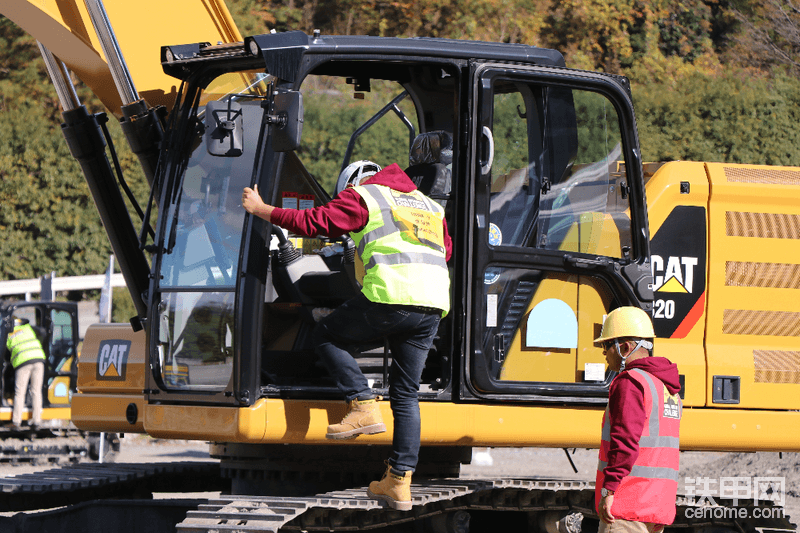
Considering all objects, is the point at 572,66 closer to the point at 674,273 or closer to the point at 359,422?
the point at 674,273

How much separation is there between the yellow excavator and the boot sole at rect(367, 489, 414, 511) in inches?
4.2

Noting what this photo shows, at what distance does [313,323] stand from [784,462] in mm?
7715

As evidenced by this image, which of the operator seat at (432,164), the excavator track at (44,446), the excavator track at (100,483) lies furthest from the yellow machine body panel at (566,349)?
the excavator track at (44,446)

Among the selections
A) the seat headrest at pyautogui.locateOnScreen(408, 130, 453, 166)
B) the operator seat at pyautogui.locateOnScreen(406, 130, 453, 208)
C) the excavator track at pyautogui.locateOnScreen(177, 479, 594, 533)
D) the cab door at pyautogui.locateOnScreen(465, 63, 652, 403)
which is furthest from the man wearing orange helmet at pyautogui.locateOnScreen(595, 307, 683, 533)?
the seat headrest at pyautogui.locateOnScreen(408, 130, 453, 166)

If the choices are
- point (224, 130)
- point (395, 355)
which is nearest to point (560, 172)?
point (395, 355)

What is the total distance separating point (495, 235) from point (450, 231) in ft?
0.90

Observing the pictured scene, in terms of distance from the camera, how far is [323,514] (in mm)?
5016

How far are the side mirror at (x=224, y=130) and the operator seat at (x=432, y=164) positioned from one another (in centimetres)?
104

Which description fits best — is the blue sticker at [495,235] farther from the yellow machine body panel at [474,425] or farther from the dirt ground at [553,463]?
the dirt ground at [553,463]

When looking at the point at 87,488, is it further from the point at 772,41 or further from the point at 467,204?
the point at 772,41

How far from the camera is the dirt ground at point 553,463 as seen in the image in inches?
436

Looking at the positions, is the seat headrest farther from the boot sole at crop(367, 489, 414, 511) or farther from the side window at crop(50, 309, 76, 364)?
the side window at crop(50, 309, 76, 364)

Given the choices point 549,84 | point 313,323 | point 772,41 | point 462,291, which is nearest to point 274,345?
point 313,323

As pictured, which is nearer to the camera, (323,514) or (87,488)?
Answer: (323,514)
